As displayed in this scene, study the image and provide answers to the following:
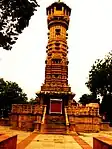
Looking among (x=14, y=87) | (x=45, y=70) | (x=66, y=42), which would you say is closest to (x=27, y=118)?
(x=45, y=70)

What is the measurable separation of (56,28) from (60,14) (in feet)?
8.34

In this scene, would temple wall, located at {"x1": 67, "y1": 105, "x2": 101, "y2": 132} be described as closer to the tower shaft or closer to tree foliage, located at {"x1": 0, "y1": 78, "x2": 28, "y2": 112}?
the tower shaft

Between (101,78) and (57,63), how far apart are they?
8496 mm

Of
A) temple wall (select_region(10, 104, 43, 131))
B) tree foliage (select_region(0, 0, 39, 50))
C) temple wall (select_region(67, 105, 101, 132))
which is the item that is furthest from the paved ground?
temple wall (select_region(10, 104, 43, 131))

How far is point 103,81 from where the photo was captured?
161ft

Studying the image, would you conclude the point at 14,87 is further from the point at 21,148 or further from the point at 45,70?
the point at 21,148

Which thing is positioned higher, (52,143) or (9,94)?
(9,94)

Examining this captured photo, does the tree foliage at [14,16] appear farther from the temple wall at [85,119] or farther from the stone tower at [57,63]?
the stone tower at [57,63]

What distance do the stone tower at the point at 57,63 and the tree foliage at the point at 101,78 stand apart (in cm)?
636

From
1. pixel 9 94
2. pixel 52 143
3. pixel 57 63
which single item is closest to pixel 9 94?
pixel 9 94

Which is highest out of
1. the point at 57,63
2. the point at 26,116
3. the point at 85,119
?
the point at 57,63

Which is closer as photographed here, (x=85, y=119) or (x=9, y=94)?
(x=85, y=119)

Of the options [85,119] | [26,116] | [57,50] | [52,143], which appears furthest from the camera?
[57,50]

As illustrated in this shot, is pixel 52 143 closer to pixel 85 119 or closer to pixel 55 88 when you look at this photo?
pixel 85 119
